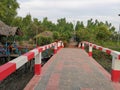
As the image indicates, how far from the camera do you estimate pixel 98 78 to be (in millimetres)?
7320

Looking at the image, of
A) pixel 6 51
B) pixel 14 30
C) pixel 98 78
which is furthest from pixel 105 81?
pixel 14 30

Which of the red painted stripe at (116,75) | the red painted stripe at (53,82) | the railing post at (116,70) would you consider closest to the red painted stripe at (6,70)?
the red painted stripe at (53,82)

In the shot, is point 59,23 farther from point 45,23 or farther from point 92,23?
point 92,23

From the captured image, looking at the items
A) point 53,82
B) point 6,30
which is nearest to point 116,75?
point 53,82

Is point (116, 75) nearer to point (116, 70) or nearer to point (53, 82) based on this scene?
point (116, 70)

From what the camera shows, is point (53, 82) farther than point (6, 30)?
No

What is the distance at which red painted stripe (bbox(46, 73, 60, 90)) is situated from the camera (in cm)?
596

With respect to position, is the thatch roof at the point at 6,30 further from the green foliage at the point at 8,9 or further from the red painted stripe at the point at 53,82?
the red painted stripe at the point at 53,82

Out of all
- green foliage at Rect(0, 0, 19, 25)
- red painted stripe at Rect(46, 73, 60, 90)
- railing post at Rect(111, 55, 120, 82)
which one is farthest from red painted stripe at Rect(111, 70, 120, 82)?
green foliage at Rect(0, 0, 19, 25)

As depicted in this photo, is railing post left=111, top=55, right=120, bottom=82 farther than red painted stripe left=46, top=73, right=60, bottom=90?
Yes

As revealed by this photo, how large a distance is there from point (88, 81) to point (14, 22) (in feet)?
115

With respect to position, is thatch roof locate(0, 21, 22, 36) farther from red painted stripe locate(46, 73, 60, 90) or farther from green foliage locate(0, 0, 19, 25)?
red painted stripe locate(46, 73, 60, 90)

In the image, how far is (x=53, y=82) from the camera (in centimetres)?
652

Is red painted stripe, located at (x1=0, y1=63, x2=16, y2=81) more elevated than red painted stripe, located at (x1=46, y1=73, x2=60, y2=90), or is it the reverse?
red painted stripe, located at (x1=0, y1=63, x2=16, y2=81)
